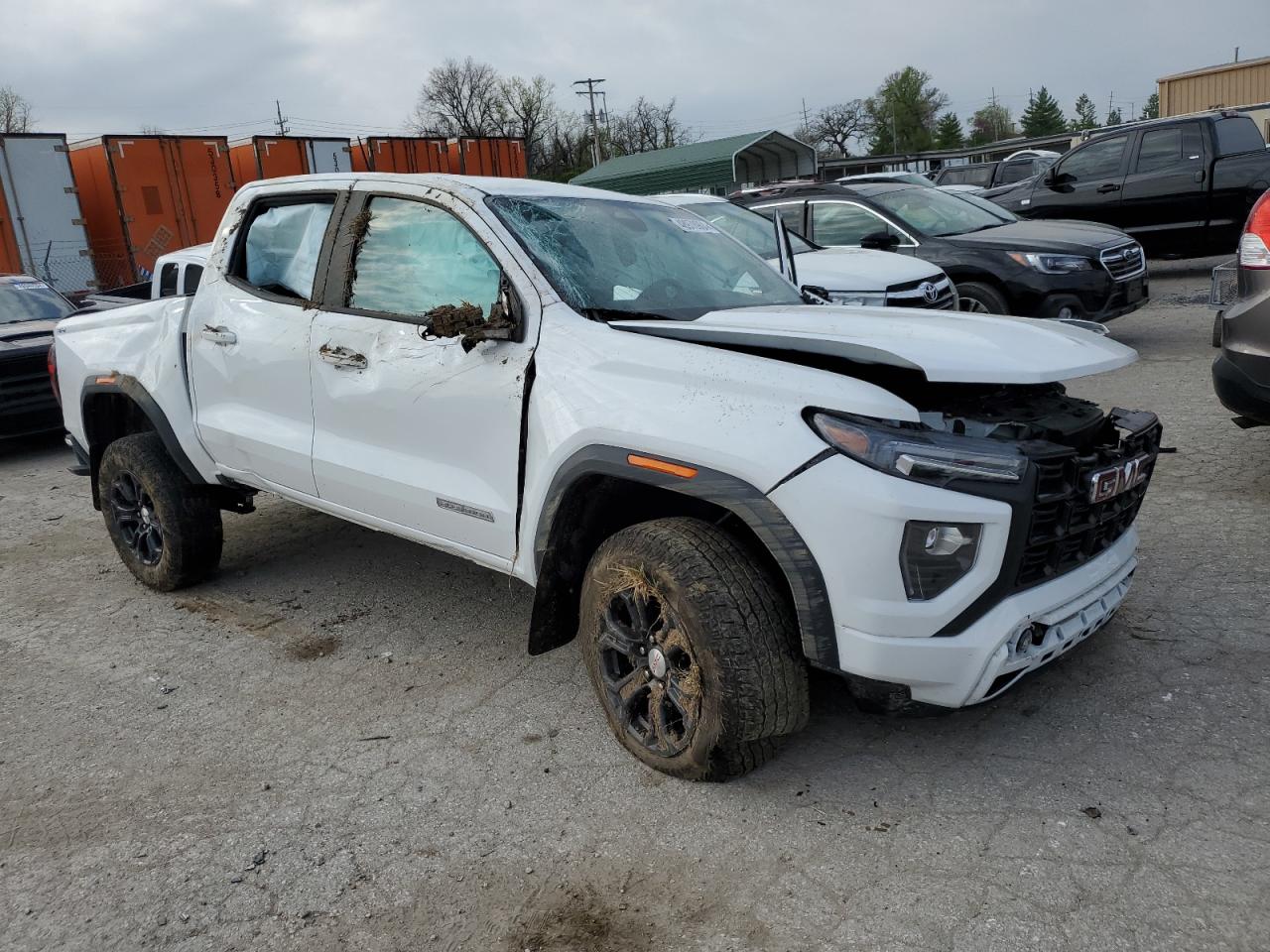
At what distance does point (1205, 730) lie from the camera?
3139mm

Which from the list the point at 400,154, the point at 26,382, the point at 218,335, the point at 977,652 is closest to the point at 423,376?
the point at 218,335

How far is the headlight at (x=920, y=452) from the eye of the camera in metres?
2.58

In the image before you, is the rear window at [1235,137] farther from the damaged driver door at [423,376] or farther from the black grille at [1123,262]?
the damaged driver door at [423,376]

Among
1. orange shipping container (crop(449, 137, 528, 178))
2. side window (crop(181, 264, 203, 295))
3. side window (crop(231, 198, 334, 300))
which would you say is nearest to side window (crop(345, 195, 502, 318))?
side window (crop(231, 198, 334, 300))

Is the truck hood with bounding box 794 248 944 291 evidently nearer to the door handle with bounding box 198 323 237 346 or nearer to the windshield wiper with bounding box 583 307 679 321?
the windshield wiper with bounding box 583 307 679 321

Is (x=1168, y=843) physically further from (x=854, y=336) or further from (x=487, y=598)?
(x=487, y=598)

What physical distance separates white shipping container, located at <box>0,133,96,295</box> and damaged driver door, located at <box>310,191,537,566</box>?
14.8 m

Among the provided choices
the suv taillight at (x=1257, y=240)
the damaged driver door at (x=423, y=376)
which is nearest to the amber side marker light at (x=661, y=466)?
the damaged driver door at (x=423, y=376)

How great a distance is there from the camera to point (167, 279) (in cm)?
834

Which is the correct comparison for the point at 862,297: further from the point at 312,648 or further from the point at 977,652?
the point at 977,652

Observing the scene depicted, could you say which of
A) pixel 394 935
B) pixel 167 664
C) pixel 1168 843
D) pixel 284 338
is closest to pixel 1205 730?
pixel 1168 843

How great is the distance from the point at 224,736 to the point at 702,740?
1809 millimetres

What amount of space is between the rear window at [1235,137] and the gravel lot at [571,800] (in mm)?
8932

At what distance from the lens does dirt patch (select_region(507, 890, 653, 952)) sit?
2484 mm
